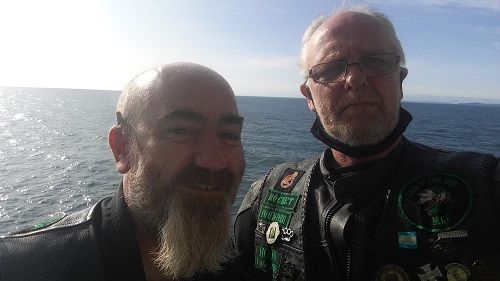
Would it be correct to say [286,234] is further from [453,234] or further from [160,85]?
[160,85]

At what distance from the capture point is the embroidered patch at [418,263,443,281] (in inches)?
124

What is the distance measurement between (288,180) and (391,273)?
165 cm

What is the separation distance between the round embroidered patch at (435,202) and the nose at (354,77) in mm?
1109

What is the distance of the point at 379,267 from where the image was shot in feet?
11.0

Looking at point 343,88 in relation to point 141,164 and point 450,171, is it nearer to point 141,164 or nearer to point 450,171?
point 450,171

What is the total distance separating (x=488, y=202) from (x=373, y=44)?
74.2 inches

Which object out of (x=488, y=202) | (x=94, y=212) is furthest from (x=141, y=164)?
(x=488, y=202)

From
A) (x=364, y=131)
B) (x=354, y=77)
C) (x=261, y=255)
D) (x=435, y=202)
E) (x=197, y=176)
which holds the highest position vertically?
(x=354, y=77)

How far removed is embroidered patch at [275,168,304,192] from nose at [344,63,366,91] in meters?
1.30

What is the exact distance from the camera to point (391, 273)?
10.9 ft

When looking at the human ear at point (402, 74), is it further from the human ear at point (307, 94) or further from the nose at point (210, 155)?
the nose at point (210, 155)

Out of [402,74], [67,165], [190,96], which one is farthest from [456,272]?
[67,165]

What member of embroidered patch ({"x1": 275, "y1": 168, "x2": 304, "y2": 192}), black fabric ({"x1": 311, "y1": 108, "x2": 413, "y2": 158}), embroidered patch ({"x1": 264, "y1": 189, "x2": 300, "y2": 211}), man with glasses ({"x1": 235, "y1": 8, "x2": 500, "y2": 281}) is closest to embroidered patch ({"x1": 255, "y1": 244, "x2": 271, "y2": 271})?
man with glasses ({"x1": 235, "y1": 8, "x2": 500, "y2": 281})

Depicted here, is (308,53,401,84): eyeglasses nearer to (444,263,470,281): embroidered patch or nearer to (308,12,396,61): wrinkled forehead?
(308,12,396,61): wrinkled forehead
